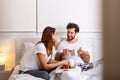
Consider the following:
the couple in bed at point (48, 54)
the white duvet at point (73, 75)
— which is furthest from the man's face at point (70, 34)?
the white duvet at point (73, 75)

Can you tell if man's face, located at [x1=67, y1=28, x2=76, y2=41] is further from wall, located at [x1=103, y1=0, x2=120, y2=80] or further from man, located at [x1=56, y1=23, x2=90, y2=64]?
wall, located at [x1=103, y1=0, x2=120, y2=80]

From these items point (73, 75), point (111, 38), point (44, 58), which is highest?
point (111, 38)

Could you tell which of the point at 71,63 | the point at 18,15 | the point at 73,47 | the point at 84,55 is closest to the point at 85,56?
the point at 84,55

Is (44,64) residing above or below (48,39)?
below

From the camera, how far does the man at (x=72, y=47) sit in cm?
300

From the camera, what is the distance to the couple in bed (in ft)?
8.64

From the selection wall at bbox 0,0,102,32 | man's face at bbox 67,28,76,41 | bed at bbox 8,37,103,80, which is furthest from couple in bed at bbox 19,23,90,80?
wall at bbox 0,0,102,32

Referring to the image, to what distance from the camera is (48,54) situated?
9.07 ft

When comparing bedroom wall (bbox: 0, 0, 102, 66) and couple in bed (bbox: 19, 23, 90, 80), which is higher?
bedroom wall (bbox: 0, 0, 102, 66)

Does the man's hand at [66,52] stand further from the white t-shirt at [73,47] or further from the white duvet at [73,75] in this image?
the white duvet at [73,75]

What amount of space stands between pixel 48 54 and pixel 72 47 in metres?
0.39

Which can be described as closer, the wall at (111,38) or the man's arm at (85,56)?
the man's arm at (85,56)

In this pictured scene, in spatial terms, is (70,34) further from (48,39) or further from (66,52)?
(48,39)

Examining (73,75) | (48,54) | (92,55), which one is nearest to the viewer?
(73,75)
